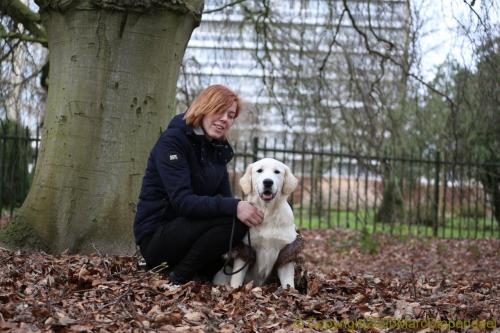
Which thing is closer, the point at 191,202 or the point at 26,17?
the point at 191,202

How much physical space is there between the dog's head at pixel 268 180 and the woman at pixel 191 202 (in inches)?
6.6

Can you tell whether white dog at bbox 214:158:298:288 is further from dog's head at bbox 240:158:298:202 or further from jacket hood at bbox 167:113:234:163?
jacket hood at bbox 167:113:234:163

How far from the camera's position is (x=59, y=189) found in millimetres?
5410

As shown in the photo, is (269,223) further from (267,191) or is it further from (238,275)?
(238,275)

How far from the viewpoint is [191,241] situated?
4.41m

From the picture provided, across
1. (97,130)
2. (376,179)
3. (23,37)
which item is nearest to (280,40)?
(376,179)

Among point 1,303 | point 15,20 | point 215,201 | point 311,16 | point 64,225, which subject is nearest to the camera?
point 1,303

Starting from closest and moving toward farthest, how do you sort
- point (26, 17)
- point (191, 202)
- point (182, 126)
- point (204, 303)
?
point (204, 303)
point (191, 202)
point (182, 126)
point (26, 17)

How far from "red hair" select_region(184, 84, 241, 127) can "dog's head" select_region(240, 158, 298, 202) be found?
0.50m

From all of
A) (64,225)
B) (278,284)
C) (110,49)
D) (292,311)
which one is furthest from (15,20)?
(292,311)

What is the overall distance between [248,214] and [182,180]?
53 centimetres

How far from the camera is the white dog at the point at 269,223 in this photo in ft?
14.5

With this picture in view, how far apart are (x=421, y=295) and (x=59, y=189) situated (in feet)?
10.5

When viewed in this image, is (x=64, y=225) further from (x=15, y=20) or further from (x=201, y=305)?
(x=15, y=20)
